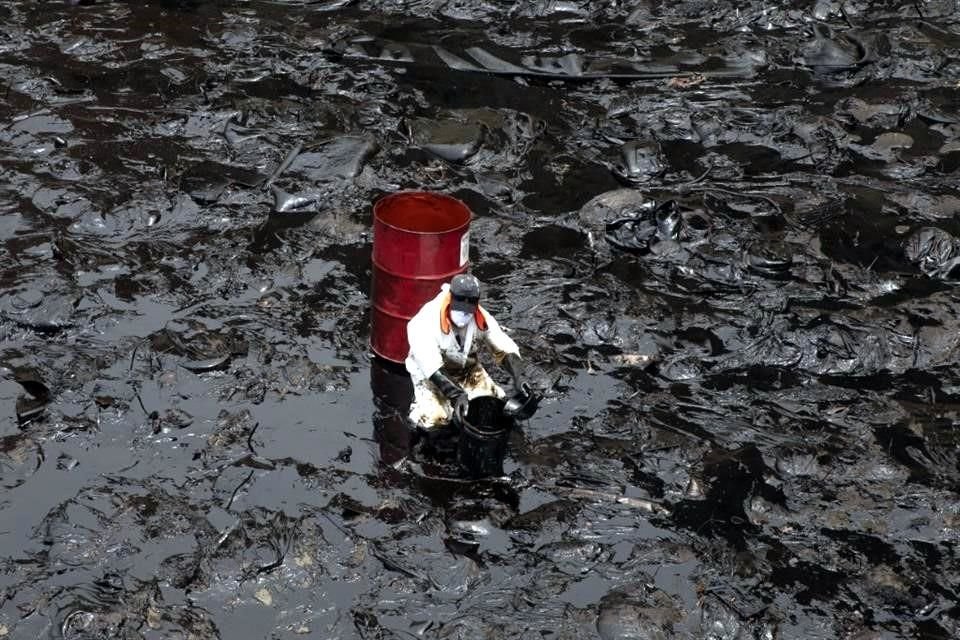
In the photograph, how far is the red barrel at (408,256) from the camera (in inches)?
270

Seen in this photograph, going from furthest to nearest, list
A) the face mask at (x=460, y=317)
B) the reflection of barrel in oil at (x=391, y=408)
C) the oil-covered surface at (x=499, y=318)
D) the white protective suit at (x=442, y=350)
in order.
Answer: the reflection of barrel in oil at (x=391, y=408) < the white protective suit at (x=442, y=350) < the face mask at (x=460, y=317) < the oil-covered surface at (x=499, y=318)

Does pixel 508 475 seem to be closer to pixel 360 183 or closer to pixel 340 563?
pixel 340 563

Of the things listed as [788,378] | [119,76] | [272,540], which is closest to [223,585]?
[272,540]

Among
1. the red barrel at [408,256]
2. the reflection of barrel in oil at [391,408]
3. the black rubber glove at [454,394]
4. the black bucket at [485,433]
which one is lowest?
the reflection of barrel in oil at [391,408]

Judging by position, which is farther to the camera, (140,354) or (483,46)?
(483,46)

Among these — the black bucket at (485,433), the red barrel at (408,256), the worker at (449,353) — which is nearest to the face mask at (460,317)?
the worker at (449,353)

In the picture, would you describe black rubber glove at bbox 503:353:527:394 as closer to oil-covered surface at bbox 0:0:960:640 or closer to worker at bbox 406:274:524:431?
worker at bbox 406:274:524:431

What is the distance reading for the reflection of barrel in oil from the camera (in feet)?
21.8

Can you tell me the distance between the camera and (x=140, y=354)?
7203 mm

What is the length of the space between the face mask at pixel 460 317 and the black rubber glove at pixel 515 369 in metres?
0.36

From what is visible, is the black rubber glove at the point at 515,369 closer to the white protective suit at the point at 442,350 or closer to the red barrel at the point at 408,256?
the white protective suit at the point at 442,350

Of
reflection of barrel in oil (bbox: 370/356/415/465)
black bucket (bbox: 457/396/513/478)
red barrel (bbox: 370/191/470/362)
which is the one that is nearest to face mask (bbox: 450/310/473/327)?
black bucket (bbox: 457/396/513/478)

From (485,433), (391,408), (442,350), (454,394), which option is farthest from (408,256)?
(485,433)

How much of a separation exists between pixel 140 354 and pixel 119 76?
4.77m
